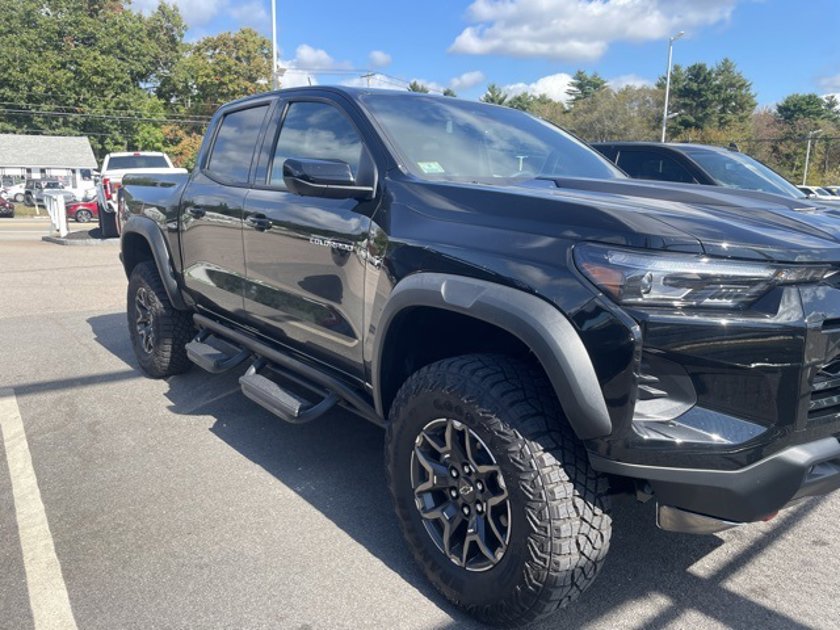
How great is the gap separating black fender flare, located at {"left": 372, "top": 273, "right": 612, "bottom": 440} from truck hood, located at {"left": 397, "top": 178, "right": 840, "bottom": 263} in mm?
238

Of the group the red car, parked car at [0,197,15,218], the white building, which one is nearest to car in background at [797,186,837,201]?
the red car

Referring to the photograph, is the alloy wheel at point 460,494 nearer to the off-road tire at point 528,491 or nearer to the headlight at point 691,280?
the off-road tire at point 528,491

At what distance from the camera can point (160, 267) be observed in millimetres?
4867

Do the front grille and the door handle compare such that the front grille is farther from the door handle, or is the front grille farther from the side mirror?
the door handle

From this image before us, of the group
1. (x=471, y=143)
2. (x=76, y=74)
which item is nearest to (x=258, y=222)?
(x=471, y=143)

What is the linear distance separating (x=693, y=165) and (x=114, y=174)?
1435 cm

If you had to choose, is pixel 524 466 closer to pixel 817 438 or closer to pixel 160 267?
pixel 817 438

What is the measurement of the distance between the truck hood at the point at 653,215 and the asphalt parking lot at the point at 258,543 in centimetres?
138

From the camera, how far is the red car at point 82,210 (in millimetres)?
27516

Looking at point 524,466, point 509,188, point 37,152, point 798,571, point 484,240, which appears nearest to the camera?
point 524,466

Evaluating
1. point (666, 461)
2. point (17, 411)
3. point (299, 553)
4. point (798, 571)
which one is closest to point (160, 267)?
point (17, 411)

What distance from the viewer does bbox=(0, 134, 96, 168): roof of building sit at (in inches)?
2160

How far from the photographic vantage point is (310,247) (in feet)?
10.7

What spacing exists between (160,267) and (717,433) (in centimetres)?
401
